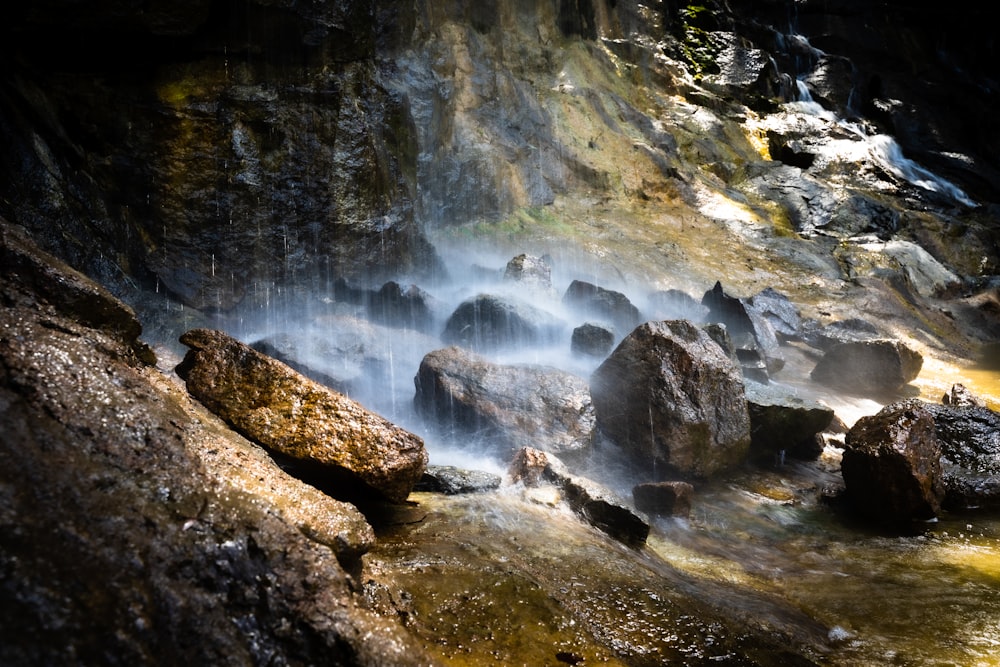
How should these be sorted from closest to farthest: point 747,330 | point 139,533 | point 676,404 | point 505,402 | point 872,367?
1. point 139,533
2. point 676,404
3. point 505,402
4. point 872,367
5. point 747,330

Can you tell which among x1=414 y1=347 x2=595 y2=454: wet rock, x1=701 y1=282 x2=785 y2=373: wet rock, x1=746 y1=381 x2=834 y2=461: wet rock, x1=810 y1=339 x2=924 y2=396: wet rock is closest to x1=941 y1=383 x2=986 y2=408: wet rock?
x1=810 y1=339 x2=924 y2=396: wet rock

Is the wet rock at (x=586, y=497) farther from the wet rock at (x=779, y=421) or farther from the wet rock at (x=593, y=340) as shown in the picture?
the wet rock at (x=593, y=340)

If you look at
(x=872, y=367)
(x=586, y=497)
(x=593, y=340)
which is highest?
(x=593, y=340)

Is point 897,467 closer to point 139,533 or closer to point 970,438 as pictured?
point 970,438

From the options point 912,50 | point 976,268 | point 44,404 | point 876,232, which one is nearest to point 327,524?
point 44,404

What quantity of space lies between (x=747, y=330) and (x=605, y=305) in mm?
2488

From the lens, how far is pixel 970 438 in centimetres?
637

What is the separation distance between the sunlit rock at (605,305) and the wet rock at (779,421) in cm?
399

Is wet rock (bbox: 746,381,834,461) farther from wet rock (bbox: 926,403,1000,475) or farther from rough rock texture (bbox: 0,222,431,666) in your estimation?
rough rock texture (bbox: 0,222,431,666)

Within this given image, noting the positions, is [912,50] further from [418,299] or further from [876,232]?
[418,299]

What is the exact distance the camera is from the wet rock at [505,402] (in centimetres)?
609

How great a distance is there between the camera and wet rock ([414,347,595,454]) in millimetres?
6086

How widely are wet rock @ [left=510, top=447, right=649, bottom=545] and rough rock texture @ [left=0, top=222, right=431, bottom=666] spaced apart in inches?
89.3

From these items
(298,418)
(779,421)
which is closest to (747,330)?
(779,421)
